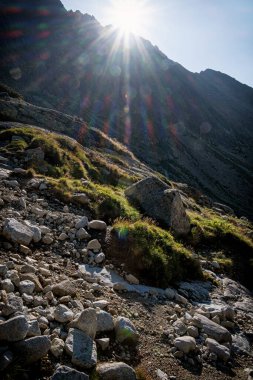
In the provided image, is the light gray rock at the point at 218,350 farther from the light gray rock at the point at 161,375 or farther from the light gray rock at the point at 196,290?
the light gray rock at the point at 196,290

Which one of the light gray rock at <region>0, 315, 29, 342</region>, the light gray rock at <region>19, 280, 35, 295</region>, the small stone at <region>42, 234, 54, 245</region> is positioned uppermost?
the light gray rock at <region>0, 315, 29, 342</region>

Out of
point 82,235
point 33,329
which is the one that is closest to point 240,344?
point 82,235

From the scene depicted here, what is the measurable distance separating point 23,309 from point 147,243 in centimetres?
543

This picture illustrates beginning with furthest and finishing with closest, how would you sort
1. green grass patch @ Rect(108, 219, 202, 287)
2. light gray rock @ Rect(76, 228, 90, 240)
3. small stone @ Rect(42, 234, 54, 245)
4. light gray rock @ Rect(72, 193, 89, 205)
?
light gray rock @ Rect(72, 193, 89, 205)
light gray rock @ Rect(76, 228, 90, 240)
green grass patch @ Rect(108, 219, 202, 287)
small stone @ Rect(42, 234, 54, 245)

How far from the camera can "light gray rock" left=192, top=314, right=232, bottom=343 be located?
7.24m

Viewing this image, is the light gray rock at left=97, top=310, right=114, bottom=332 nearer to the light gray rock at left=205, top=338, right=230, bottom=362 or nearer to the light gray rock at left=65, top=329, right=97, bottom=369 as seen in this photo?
the light gray rock at left=65, top=329, right=97, bottom=369

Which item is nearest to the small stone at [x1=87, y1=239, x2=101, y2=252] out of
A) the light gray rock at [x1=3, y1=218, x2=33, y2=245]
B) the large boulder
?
the light gray rock at [x1=3, y1=218, x2=33, y2=245]

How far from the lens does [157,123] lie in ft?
385

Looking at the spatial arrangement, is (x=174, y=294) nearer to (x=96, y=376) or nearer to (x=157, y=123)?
(x=96, y=376)

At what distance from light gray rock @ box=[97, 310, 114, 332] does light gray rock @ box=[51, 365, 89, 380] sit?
1.51 meters

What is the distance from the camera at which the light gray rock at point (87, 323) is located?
16.8ft

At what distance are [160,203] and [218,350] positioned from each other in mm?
8133

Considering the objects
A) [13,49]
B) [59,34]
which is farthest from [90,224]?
[59,34]

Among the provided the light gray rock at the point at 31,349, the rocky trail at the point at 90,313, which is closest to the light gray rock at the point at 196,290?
the rocky trail at the point at 90,313
